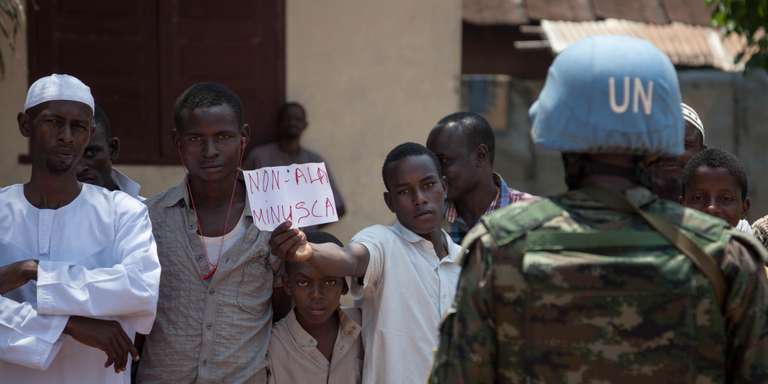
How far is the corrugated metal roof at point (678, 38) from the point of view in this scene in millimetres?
12414

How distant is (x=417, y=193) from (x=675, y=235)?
1.73 m

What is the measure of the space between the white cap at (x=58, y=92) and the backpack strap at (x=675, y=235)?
7.22ft

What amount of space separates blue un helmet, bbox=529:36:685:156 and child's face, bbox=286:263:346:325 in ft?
5.62

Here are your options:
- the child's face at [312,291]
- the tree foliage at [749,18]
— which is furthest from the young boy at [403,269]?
the tree foliage at [749,18]

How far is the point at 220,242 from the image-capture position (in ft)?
14.0

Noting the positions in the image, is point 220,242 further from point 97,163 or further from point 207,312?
point 97,163

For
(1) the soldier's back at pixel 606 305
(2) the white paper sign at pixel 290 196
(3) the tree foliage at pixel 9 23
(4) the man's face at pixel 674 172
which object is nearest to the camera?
(1) the soldier's back at pixel 606 305

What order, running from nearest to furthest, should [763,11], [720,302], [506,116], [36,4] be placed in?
[720,302] → [36,4] → [763,11] → [506,116]

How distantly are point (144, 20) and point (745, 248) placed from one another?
6663 millimetres

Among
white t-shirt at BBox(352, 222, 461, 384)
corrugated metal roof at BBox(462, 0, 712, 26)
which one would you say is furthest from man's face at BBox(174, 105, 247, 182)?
corrugated metal roof at BBox(462, 0, 712, 26)

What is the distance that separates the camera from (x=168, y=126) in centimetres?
869

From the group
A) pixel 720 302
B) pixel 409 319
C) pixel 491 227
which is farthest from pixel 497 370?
pixel 409 319

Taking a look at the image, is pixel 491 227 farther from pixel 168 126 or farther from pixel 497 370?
pixel 168 126

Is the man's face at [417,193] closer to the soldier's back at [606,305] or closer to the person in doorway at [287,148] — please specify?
the soldier's back at [606,305]
